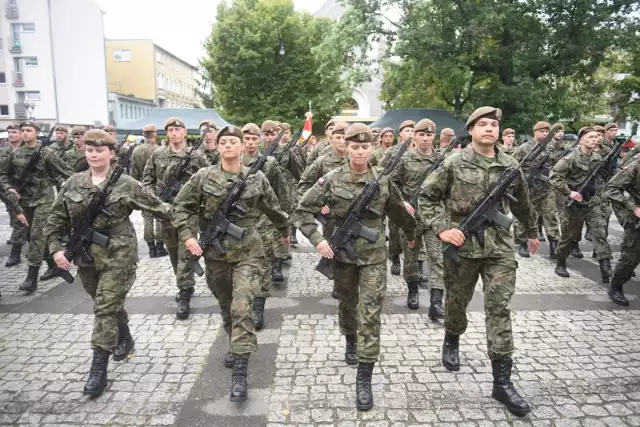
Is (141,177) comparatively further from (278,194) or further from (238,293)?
(238,293)

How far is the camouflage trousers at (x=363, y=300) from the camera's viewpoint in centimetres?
409

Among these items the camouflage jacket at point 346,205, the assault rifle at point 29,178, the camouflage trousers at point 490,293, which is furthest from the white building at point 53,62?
the camouflage trousers at point 490,293

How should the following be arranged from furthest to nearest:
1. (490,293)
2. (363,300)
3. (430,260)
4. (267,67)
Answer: (267,67), (430,260), (363,300), (490,293)

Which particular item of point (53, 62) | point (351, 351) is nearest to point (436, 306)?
point (351, 351)

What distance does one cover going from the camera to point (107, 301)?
4.32 m

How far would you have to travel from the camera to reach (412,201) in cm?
679

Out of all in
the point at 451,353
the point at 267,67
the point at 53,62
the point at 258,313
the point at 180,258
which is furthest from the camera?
the point at 53,62

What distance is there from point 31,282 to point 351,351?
16.7 ft

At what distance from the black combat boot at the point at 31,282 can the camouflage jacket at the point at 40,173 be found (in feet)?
3.72

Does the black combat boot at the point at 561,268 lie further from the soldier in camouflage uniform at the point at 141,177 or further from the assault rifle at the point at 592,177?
the soldier in camouflage uniform at the point at 141,177

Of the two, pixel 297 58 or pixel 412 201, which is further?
pixel 297 58

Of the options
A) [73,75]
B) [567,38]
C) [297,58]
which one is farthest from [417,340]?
[73,75]

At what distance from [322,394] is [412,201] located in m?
3.33

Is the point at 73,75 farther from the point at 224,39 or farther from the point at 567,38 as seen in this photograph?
the point at 567,38
